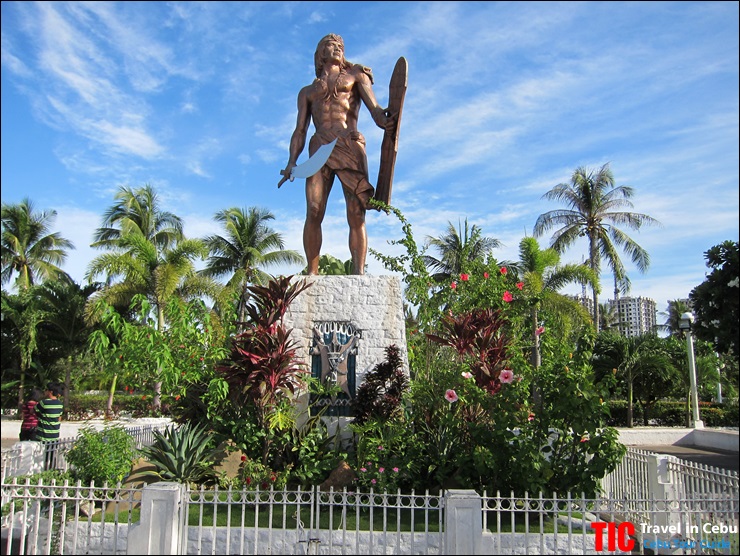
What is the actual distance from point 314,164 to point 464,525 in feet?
17.0

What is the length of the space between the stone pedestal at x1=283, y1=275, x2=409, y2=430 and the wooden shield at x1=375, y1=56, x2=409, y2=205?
1.25 meters

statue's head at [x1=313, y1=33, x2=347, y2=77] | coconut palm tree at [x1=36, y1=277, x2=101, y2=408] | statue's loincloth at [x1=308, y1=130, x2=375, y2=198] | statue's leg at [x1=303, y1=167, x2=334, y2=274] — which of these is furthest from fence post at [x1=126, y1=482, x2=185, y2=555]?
coconut palm tree at [x1=36, y1=277, x2=101, y2=408]

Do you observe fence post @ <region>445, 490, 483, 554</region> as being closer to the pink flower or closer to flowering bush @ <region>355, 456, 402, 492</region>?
flowering bush @ <region>355, 456, 402, 492</region>

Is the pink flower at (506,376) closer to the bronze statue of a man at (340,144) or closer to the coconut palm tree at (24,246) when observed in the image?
the bronze statue of a man at (340,144)

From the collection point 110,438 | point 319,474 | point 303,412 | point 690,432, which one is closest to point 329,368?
point 303,412

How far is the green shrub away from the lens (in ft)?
18.6

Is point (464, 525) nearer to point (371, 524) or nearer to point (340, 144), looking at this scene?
point (371, 524)

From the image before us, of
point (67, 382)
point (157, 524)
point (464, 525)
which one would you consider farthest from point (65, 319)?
point (464, 525)

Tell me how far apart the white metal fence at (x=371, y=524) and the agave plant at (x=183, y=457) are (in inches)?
20.5

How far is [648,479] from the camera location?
5.65 metres

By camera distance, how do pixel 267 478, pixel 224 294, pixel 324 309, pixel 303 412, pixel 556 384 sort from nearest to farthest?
pixel 556 384
pixel 267 478
pixel 303 412
pixel 324 309
pixel 224 294

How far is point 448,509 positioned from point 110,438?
11.8 ft

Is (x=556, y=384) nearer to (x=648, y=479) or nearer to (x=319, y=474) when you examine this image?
(x=648, y=479)

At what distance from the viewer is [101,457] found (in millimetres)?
5707
